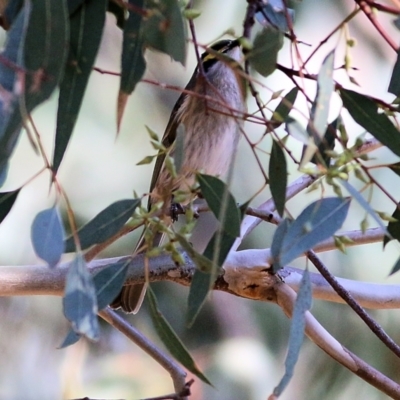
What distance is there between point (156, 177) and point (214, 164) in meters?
0.17

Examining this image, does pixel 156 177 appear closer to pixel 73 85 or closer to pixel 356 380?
pixel 73 85

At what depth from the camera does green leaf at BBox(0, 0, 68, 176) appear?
0.52 meters

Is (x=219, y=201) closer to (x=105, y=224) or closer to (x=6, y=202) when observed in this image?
(x=105, y=224)

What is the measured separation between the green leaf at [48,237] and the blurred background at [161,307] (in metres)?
1.42

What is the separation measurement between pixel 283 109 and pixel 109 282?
1.03 ft

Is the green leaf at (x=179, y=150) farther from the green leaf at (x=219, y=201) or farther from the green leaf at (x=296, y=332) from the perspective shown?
the green leaf at (x=296, y=332)

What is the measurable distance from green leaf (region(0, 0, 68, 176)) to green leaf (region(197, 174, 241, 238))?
0.24 metres

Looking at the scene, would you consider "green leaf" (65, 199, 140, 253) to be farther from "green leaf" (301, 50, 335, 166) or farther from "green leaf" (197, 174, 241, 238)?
"green leaf" (301, 50, 335, 166)

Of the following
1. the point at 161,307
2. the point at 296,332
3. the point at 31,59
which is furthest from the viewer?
the point at 161,307

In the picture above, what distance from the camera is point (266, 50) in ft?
2.25

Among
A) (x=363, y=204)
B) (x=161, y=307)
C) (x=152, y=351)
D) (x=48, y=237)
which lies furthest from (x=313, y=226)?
(x=161, y=307)

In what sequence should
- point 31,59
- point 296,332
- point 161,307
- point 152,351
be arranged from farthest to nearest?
point 161,307 < point 152,351 < point 296,332 < point 31,59

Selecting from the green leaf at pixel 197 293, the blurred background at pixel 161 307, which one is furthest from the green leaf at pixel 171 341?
the blurred background at pixel 161 307

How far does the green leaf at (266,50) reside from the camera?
2.23 ft
